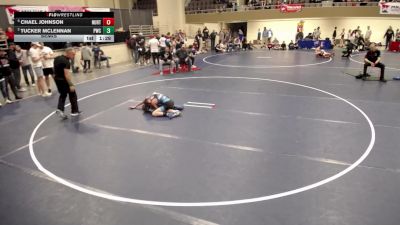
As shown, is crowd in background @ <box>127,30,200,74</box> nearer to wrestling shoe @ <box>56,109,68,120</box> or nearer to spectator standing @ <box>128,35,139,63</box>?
spectator standing @ <box>128,35,139,63</box>

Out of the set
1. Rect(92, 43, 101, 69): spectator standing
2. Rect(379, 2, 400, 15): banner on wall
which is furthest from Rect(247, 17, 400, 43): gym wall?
Rect(92, 43, 101, 69): spectator standing

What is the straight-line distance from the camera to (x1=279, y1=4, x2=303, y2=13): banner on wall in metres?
24.5

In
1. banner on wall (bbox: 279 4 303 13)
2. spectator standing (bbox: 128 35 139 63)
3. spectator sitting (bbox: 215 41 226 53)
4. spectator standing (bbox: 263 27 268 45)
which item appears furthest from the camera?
spectator standing (bbox: 263 27 268 45)

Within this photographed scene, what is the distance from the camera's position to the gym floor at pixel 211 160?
151 inches

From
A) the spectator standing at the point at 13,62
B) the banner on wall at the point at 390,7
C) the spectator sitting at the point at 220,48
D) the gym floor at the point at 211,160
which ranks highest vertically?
the banner on wall at the point at 390,7

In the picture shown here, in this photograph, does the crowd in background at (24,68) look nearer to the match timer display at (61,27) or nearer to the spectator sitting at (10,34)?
the match timer display at (61,27)

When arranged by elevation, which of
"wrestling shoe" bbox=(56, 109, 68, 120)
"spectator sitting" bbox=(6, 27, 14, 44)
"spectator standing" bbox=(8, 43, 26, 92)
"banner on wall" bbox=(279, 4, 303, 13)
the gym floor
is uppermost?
"banner on wall" bbox=(279, 4, 303, 13)

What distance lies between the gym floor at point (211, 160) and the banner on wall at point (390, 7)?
15.4 meters

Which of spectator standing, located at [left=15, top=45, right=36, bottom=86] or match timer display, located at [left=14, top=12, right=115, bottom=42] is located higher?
match timer display, located at [left=14, top=12, right=115, bottom=42]

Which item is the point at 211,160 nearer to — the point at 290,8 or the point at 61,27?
the point at 61,27

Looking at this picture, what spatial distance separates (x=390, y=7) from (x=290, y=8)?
276 inches

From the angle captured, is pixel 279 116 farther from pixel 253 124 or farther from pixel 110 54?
pixel 110 54

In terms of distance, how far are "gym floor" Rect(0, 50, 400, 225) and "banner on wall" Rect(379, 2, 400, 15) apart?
15412 millimetres

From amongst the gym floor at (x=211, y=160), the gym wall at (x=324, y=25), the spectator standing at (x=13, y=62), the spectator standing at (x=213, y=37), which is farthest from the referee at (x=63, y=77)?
the gym wall at (x=324, y=25)
